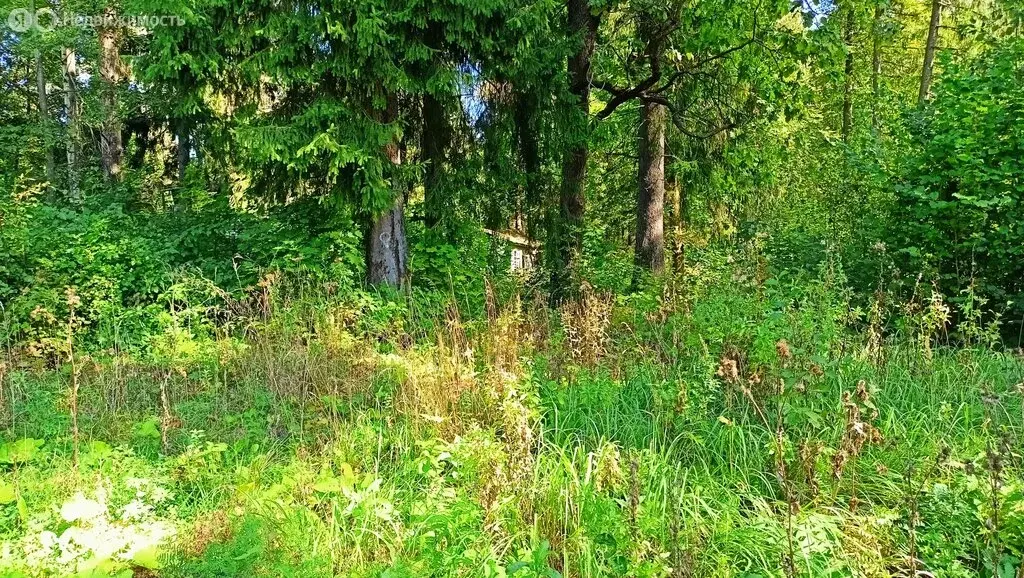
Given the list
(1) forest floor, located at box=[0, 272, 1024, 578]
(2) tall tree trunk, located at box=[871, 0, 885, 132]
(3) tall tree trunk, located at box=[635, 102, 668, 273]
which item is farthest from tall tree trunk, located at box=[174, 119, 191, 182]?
(2) tall tree trunk, located at box=[871, 0, 885, 132]

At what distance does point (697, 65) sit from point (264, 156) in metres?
6.04

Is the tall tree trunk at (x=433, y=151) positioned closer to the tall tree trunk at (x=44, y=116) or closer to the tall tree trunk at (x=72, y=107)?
the tall tree trunk at (x=72, y=107)

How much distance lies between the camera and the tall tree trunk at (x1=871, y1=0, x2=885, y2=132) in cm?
616

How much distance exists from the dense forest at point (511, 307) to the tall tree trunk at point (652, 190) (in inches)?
2.0

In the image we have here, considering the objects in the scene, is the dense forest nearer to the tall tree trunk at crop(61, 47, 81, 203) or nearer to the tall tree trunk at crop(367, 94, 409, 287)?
the tall tree trunk at crop(367, 94, 409, 287)

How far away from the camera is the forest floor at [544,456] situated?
2455mm

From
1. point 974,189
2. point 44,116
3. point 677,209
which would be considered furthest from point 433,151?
point 44,116

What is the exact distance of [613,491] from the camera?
9.52 feet

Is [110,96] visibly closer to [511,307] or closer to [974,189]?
[511,307]

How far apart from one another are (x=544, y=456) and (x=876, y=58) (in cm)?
1812

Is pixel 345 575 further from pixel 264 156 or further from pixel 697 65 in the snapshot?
pixel 697 65

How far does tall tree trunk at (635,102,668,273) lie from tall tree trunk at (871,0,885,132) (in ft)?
9.94

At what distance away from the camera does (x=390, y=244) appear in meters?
6.91

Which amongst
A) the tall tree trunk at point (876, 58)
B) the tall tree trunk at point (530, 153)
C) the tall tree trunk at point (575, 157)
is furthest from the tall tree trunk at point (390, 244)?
the tall tree trunk at point (876, 58)
